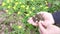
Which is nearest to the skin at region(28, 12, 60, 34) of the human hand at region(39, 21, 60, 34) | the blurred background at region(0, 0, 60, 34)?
the human hand at region(39, 21, 60, 34)

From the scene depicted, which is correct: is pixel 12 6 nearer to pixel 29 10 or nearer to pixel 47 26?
pixel 29 10

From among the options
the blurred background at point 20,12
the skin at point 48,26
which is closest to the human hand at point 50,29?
the skin at point 48,26

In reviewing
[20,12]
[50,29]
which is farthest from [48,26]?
[20,12]

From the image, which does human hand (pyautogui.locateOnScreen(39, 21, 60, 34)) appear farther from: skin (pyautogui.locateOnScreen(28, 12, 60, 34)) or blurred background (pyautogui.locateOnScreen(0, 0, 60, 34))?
blurred background (pyautogui.locateOnScreen(0, 0, 60, 34))

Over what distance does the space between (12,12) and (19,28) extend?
1.23 ft

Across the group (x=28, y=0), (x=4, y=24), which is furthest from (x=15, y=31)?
(x=28, y=0)

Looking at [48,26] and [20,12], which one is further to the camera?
[20,12]

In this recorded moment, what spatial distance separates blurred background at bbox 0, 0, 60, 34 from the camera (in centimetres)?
276

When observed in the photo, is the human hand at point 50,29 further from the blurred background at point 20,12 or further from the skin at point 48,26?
the blurred background at point 20,12

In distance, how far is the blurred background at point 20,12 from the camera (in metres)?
2.76

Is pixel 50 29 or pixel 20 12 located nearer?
pixel 50 29

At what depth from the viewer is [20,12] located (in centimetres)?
297

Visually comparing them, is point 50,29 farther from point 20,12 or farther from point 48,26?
point 20,12

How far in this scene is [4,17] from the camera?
292 centimetres
